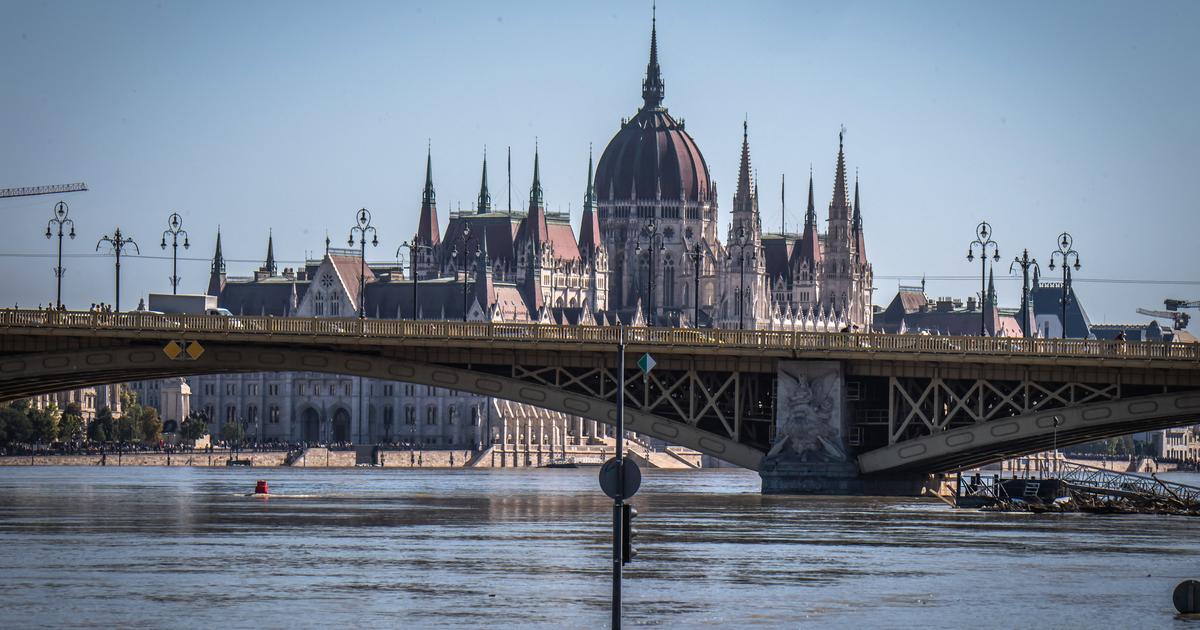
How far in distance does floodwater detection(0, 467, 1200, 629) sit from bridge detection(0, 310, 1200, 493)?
295 cm

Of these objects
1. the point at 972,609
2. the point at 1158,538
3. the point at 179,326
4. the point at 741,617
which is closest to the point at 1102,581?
the point at 972,609

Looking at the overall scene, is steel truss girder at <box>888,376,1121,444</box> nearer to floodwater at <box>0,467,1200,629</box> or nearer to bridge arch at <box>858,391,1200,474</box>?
bridge arch at <box>858,391,1200,474</box>

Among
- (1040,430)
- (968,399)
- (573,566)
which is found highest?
(968,399)

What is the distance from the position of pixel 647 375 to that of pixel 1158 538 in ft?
89.6

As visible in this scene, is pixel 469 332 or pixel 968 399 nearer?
pixel 469 332

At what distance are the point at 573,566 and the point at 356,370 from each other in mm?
40120

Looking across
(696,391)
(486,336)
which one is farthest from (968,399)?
(486,336)

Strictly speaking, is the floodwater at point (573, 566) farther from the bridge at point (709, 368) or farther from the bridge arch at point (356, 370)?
the bridge arch at point (356, 370)

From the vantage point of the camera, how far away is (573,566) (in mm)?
63406

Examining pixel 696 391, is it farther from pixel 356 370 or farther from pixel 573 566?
pixel 573 566

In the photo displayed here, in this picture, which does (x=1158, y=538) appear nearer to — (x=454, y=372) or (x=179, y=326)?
(x=454, y=372)

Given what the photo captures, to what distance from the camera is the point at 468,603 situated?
2089 inches

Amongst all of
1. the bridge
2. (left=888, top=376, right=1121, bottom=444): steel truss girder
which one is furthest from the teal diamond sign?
(left=888, top=376, right=1121, bottom=444): steel truss girder

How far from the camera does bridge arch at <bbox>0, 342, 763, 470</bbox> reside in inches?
3969
